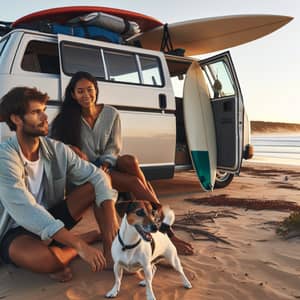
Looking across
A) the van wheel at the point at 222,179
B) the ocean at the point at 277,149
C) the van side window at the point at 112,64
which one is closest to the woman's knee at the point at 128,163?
the van side window at the point at 112,64

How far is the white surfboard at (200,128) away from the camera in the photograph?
5.93 metres

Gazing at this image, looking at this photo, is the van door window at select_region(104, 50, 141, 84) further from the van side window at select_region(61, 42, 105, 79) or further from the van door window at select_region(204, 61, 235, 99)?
the van door window at select_region(204, 61, 235, 99)

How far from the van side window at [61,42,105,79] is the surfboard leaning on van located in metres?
0.01

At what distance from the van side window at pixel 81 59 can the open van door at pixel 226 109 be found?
1978 mm

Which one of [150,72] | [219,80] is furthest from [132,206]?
[219,80]

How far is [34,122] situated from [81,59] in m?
2.39

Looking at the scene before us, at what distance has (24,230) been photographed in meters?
2.59

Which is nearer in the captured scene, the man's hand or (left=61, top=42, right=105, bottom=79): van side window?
the man's hand

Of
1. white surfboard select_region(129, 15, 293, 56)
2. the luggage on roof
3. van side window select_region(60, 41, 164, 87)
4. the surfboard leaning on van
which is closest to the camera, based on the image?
the surfboard leaning on van

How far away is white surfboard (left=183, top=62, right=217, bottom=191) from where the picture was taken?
19.4ft

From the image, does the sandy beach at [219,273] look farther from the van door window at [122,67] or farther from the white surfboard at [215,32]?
the white surfboard at [215,32]

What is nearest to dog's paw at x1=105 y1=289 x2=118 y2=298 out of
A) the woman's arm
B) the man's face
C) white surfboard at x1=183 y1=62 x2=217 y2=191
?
the man's face

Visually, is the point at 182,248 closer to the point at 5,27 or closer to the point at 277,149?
the point at 5,27

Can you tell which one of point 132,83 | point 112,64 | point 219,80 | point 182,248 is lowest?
point 182,248
